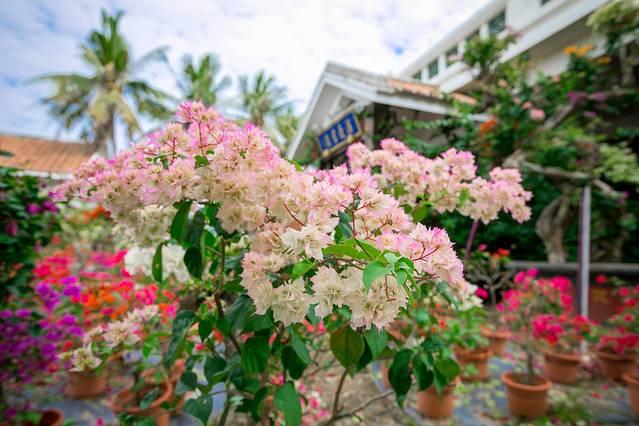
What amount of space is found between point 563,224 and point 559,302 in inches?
104

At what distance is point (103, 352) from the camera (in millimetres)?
1166

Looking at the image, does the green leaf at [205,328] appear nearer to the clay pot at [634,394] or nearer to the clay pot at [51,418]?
the clay pot at [51,418]

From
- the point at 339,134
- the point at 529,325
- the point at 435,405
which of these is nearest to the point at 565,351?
the point at 529,325

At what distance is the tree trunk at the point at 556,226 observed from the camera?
4.90 meters

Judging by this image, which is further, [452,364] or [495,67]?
[495,67]

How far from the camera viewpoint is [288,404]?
2.73ft

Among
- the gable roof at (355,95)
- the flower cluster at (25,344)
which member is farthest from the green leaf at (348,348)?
the gable roof at (355,95)

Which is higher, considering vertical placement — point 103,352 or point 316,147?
point 316,147

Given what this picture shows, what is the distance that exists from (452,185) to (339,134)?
298 cm

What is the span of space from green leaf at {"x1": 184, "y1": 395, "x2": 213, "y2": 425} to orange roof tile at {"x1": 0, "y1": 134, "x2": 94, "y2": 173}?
11350mm

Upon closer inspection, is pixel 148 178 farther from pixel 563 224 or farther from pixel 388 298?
pixel 563 224

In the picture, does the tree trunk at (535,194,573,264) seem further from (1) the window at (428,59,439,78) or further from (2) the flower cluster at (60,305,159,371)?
(1) the window at (428,59,439,78)

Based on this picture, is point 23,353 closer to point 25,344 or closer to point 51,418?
point 25,344

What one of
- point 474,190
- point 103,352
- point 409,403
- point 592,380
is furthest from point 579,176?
point 103,352
